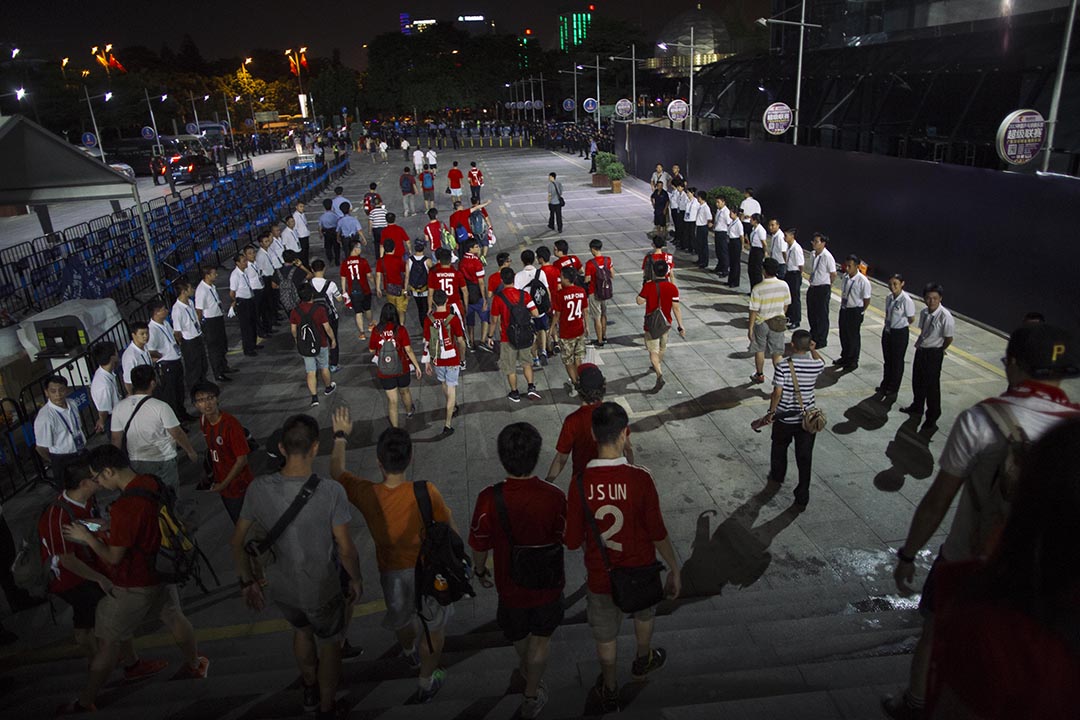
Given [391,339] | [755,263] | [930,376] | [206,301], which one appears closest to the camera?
[930,376]

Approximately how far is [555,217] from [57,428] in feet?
58.9

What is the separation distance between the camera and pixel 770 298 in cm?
977

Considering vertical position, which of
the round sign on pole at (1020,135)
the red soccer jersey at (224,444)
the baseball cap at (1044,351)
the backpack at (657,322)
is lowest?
the backpack at (657,322)

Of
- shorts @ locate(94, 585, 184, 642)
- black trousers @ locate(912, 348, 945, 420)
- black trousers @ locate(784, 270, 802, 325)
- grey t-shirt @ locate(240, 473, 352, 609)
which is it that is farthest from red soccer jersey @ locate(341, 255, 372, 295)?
black trousers @ locate(912, 348, 945, 420)

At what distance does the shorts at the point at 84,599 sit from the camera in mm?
4820

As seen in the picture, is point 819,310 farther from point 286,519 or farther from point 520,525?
point 286,519

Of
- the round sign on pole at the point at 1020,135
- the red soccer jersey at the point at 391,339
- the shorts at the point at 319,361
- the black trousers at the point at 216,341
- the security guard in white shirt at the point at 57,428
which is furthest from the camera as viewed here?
the round sign on pole at the point at 1020,135

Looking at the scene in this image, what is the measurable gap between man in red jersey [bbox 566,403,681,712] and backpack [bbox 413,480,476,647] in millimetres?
706

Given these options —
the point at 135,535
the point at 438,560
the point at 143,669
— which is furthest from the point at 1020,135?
the point at 143,669

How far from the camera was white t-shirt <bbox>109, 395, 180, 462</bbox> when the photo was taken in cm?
658

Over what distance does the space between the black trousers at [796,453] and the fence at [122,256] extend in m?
8.94

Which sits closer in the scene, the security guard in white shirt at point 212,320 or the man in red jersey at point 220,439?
the man in red jersey at point 220,439


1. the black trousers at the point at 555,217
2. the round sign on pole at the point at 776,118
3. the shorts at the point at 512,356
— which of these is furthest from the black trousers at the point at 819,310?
the black trousers at the point at 555,217

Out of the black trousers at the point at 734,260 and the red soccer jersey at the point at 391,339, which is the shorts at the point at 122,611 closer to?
the red soccer jersey at the point at 391,339
